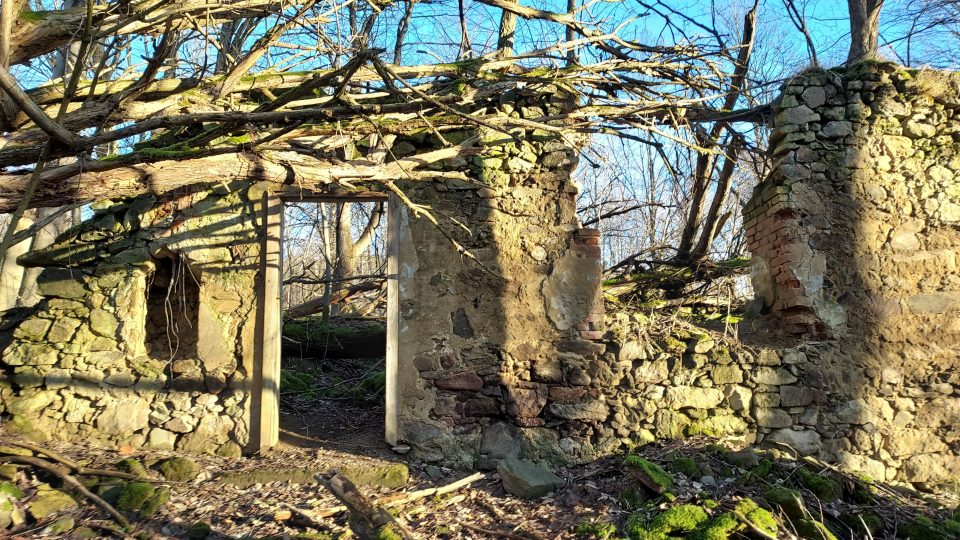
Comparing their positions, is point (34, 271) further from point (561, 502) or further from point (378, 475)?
point (561, 502)

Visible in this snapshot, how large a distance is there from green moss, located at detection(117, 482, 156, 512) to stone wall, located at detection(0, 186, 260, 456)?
2.66ft

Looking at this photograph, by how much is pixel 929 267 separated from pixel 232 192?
18.0ft

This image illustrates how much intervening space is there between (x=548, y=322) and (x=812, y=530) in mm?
2260

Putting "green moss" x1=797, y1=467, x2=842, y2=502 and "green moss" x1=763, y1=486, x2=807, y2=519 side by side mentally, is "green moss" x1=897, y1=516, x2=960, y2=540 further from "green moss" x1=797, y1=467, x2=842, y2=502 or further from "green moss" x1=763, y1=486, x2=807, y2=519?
"green moss" x1=763, y1=486, x2=807, y2=519

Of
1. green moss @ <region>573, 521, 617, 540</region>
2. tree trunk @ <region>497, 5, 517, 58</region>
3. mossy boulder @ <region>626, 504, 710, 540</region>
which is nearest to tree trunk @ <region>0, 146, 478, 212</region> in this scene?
tree trunk @ <region>497, 5, 517, 58</region>

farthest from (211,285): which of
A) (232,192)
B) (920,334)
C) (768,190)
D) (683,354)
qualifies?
(920,334)

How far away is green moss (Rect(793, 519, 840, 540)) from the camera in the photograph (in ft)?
11.1

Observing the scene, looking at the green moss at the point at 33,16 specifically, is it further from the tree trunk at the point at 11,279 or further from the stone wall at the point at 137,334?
the tree trunk at the point at 11,279

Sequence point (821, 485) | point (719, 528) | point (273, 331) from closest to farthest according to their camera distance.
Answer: point (719, 528), point (821, 485), point (273, 331)

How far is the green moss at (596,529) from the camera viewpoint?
3523mm

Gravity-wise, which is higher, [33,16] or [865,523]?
[33,16]

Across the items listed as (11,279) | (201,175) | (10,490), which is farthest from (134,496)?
(11,279)

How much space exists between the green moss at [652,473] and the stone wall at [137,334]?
2.81m

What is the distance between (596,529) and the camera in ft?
11.7
